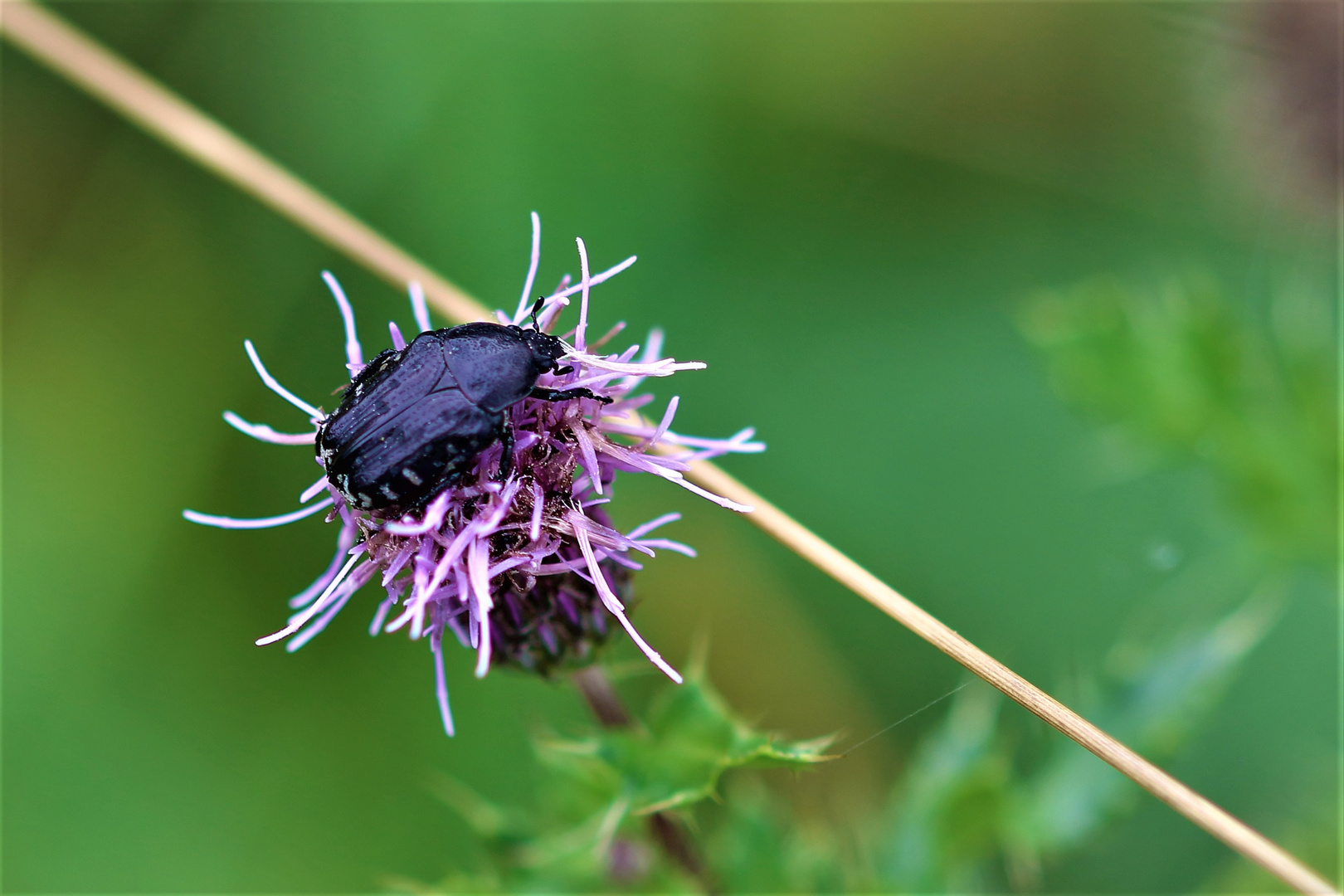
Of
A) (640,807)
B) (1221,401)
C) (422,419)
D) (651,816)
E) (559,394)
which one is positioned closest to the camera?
(422,419)

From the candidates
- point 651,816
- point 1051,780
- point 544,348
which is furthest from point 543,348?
point 1051,780

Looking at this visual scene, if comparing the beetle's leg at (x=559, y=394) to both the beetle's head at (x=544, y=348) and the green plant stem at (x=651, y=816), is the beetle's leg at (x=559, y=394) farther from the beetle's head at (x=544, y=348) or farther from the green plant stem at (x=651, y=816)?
the green plant stem at (x=651, y=816)

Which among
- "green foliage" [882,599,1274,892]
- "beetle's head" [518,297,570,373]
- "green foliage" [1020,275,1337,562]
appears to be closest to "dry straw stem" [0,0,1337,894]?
"green foliage" [882,599,1274,892]

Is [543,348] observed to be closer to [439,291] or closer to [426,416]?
[426,416]

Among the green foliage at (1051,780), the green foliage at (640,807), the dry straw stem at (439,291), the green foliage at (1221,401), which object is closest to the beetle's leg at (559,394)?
Result: the dry straw stem at (439,291)

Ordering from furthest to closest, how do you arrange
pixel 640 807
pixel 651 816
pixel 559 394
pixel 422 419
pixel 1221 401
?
pixel 1221 401 < pixel 651 816 < pixel 640 807 < pixel 559 394 < pixel 422 419

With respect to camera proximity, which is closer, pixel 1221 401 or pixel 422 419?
pixel 422 419

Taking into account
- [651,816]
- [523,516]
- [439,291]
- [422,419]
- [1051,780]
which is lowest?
[651,816]

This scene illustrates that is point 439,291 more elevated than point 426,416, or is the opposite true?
point 439,291
